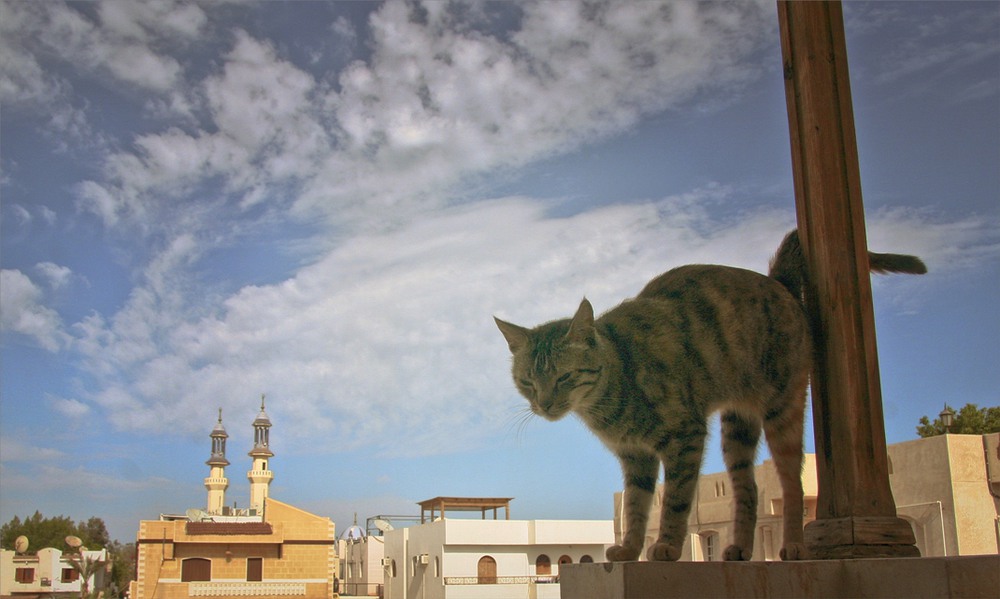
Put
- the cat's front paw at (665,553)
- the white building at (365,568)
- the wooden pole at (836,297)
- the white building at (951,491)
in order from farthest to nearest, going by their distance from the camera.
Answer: the white building at (365,568), the white building at (951,491), the wooden pole at (836,297), the cat's front paw at (665,553)

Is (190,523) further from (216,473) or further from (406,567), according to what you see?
(216,473)

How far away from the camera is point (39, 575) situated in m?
40.8

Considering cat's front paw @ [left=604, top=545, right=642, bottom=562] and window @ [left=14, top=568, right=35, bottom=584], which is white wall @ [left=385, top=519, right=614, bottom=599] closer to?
window @ [left=14, top=568, right=35, bottom=584]

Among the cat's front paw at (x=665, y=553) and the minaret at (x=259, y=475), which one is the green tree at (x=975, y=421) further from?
the minaret at (x=259, y=475)

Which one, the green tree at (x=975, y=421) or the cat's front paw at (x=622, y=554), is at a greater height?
the green tree at (x=975, y=421)

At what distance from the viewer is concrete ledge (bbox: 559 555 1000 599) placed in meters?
3.33

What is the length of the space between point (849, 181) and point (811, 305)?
1.99ft

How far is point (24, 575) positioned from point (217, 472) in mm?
9323

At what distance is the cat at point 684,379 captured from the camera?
3.89 meters

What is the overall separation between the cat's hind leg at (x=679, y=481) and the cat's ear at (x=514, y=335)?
793mm

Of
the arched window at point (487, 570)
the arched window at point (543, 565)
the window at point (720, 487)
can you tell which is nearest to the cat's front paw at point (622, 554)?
the window at point (720, 487)

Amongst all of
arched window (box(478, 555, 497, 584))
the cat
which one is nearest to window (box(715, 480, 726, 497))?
arched window (box(478, 555, 497, 584))

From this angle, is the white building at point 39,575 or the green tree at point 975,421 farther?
the white building at point 39,575

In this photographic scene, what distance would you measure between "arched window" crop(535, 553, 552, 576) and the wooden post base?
28.7 m
